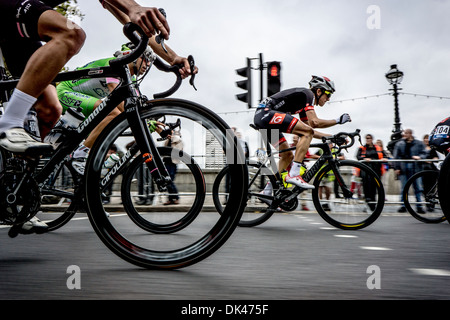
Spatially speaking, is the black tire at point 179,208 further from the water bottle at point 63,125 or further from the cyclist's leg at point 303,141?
the cyclist's leg at point 303,141

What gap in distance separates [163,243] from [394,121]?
12.7 metres

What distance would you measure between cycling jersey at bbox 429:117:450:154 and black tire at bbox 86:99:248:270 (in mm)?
Answer: 4813

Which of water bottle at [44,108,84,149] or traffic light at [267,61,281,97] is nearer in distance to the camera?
water bottle at [44,108,84,149]

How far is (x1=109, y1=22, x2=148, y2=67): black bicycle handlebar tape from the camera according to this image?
2.03m

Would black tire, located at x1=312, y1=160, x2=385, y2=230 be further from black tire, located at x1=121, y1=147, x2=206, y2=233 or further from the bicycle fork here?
the bicycle fork

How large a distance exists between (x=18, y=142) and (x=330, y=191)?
3945mm

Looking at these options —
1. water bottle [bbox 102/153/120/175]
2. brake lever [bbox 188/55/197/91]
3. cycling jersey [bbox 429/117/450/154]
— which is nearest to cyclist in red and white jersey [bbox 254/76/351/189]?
cycling jersey [bbox 429/117/450/154]

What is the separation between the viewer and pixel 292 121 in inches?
204

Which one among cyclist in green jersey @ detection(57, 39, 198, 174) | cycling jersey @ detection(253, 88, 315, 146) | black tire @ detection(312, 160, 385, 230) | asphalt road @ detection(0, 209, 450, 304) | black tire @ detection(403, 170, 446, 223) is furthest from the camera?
black tire @ detection(403, 170, 446, 223)

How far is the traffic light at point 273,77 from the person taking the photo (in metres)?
7.70

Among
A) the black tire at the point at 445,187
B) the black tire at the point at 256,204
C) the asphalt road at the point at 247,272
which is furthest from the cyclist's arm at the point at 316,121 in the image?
the black tire at the point at 445,187

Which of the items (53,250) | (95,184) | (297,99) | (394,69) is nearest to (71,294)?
(95,184)
